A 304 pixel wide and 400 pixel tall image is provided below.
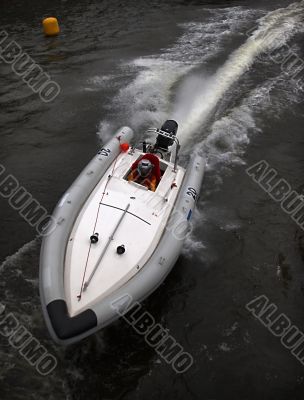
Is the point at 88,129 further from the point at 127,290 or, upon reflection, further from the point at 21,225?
the point at 127,290

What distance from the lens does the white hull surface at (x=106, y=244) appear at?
212 inches

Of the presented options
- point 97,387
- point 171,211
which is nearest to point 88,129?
point 171,211

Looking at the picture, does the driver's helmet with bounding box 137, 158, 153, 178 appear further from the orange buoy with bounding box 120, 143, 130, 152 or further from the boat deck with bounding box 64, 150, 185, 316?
the orange buoy with bounding box 120, 143, 130, 152

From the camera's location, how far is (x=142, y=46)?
1539cm

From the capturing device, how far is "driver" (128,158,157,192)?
7352mm

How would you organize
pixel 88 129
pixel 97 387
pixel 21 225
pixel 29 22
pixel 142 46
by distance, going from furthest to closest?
pixel 29 22
pixel 142 46
pixel 88 129
pixel 21 225
pixel 97 387

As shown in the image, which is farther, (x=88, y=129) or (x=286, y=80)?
(x=286, y=80)

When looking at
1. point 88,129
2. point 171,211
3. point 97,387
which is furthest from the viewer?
point 88,129

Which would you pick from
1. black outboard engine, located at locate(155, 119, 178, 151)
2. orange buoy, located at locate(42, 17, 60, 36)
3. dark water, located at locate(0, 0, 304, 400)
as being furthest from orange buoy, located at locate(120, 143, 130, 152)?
orange buoy, located at locate(42, 17, 60, 36)

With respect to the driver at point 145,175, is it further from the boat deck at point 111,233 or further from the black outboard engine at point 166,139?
the black outboard engine at point 166,139

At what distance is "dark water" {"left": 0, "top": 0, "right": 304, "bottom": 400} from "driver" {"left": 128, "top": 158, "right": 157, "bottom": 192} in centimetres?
153

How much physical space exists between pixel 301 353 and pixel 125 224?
3.77 metres

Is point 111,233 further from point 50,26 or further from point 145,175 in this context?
point 50,26

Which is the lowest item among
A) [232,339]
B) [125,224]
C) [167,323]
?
[167,323]
